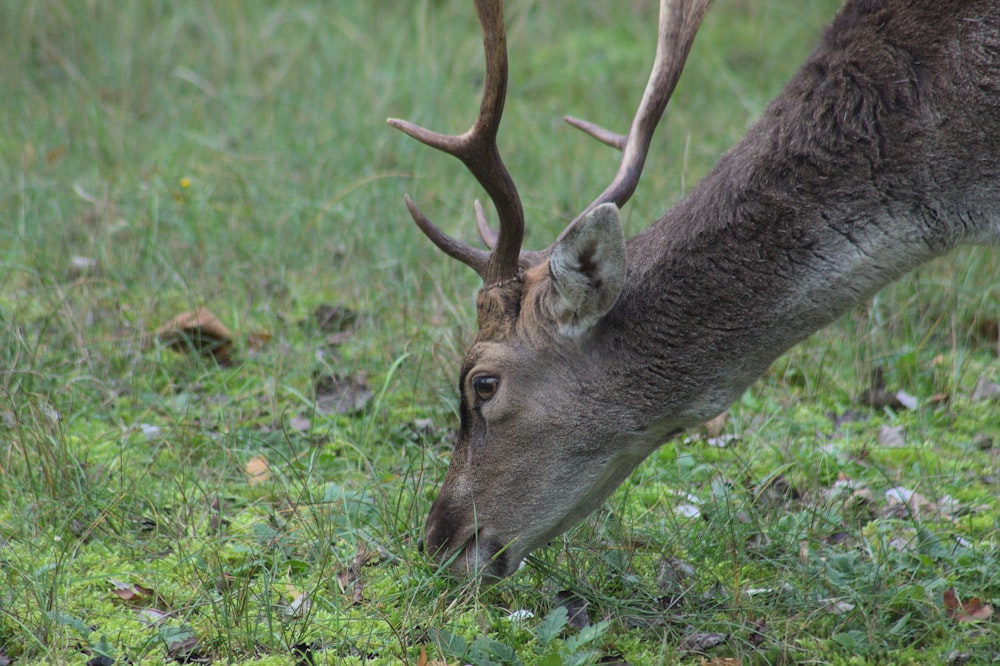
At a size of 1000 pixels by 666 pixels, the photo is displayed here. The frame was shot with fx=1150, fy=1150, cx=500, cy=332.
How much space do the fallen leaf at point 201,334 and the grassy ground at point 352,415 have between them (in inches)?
3.0

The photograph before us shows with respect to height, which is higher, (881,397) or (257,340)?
(881,397)

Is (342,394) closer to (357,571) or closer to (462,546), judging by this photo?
(357,571)

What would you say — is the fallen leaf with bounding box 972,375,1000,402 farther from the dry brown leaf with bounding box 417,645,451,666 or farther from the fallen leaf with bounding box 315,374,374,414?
the dry brown leaf with bounding box 417,645,451,666

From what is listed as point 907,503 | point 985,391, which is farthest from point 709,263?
point 985,391

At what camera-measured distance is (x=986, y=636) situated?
11.1ft

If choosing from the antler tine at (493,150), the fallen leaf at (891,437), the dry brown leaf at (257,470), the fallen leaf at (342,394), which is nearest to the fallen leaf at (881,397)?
the fallen leaf at (891,437)

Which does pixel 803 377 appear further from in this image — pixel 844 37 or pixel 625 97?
pixel 625 97

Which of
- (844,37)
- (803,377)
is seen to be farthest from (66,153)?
(844,37)

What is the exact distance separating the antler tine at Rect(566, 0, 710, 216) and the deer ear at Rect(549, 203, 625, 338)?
47cm

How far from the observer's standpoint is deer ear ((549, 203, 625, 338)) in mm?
3432

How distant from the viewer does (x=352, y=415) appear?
495cm

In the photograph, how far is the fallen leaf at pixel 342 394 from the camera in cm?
496

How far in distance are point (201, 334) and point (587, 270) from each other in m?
2.53

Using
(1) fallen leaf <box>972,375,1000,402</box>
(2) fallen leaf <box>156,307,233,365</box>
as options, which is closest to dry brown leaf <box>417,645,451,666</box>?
(2) fallen leaf <box>156,307,233,365</box>
